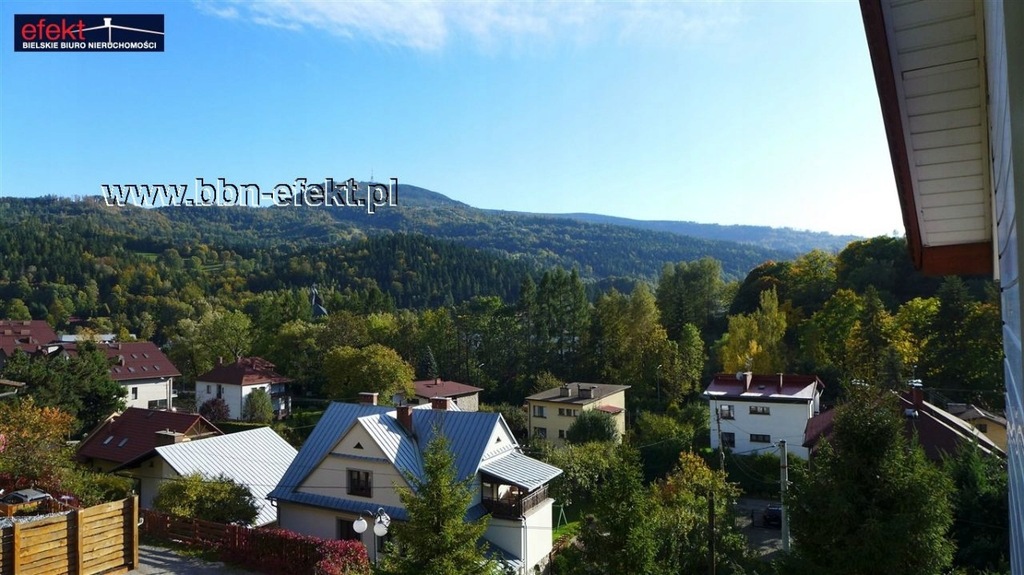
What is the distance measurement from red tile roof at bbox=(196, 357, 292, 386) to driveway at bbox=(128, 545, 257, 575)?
33870 millimetres

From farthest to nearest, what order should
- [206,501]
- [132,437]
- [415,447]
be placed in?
[132,437]
[415,447]
[206,501]

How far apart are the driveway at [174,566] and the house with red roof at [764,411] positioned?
25544 mm

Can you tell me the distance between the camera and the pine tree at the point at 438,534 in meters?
11.0

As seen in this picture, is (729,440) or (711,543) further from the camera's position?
(729,440)

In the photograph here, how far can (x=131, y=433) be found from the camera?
2759cm

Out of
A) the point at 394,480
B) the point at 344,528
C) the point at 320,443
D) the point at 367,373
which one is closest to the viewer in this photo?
the point at 394,480

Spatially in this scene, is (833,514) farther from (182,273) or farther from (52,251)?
(52,251)

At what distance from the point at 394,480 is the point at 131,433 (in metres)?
13.9

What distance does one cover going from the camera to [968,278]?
47688 millimetres

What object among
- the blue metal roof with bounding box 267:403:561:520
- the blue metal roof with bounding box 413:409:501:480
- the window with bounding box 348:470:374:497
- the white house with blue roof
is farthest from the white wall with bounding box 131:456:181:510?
the blue metal roof with bounding box 413:409:501:480

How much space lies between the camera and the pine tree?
1095 centimetres

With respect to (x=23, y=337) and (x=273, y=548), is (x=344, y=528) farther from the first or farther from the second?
(x=23, y=337)

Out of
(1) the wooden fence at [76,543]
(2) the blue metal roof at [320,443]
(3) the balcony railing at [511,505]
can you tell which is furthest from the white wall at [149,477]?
(1) the wooden fence at [76,543]

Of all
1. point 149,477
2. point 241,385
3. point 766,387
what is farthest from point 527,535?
point 241,385
